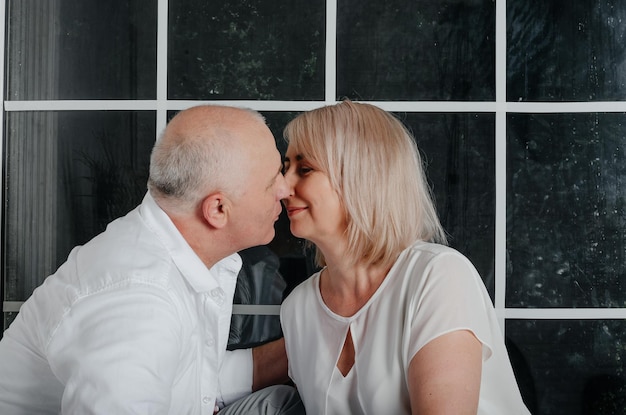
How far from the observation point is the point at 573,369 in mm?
2162

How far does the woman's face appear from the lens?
1797 millimetres

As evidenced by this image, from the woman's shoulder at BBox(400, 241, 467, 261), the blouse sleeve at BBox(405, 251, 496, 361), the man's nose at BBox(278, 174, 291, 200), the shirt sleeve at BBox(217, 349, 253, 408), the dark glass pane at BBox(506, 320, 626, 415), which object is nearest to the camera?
the blouse sleeve at BBox(405, 251, 496, 361)

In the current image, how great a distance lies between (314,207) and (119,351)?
0.71m

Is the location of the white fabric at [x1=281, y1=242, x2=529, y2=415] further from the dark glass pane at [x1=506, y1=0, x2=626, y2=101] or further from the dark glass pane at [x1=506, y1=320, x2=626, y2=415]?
the dark glass pane at [x1=506, y1=0, x2=626, y2=101]

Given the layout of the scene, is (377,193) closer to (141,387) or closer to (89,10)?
(141,387)

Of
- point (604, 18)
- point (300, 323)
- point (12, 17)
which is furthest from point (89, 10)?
point (604, 18)

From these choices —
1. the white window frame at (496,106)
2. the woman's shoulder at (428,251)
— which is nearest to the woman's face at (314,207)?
the woman's shoulder at (428,251)

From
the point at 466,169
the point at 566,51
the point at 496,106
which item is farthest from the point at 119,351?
the point at 566,51

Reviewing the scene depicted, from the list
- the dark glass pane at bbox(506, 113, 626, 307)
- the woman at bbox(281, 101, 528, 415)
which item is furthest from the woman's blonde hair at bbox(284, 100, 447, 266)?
the dark glass pane at bbox(506, 113, 626, 307)

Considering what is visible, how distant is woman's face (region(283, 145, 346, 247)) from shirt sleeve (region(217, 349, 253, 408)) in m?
0.54

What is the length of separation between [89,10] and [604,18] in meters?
1.76

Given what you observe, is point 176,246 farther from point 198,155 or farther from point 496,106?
point 496,106

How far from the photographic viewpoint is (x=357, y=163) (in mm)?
1777

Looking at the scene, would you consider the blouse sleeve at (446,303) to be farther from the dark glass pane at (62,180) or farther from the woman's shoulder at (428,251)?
the dark glass pane at (62,180)
